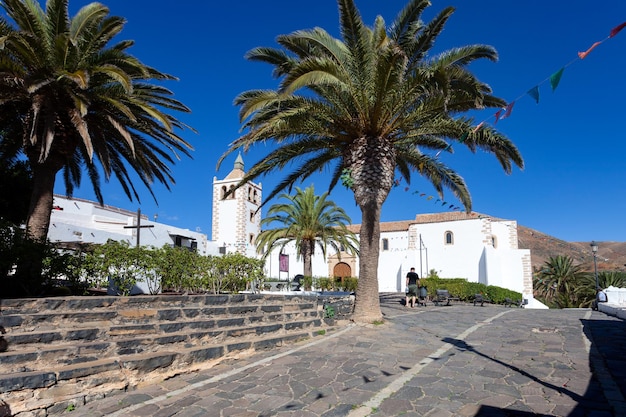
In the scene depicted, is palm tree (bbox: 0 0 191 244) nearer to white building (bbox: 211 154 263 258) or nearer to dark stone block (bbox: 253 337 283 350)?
dark stone block (bbox: 253 337 283 350)

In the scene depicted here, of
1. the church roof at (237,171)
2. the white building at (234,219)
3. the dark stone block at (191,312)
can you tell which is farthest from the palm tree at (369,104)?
the church roof at (237,171)

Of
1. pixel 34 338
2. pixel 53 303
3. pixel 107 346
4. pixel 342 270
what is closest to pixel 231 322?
pixel 107 346

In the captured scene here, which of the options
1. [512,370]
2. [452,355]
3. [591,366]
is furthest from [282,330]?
[591,366]

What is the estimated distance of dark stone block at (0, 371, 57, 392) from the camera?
408cm

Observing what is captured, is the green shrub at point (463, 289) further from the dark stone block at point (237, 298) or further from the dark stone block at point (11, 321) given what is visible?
the dark stone block at point (11, 321)

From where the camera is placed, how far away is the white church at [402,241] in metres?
30.5

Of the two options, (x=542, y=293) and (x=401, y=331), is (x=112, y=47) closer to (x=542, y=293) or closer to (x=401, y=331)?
(x=401, y=331)

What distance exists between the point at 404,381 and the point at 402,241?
1314 inches

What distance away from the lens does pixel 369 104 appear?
9430 millimetres

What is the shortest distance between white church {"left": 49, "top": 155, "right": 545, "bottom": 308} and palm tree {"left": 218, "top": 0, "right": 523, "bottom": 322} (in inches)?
736

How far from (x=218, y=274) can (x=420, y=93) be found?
638 centimetres

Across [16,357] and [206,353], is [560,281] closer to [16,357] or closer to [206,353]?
[206,353]

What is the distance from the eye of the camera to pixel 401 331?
909cm

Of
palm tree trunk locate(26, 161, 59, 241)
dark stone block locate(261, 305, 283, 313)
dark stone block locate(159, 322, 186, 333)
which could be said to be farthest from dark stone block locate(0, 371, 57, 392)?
palm tree trunk locate(26, 161, 59, 241)
